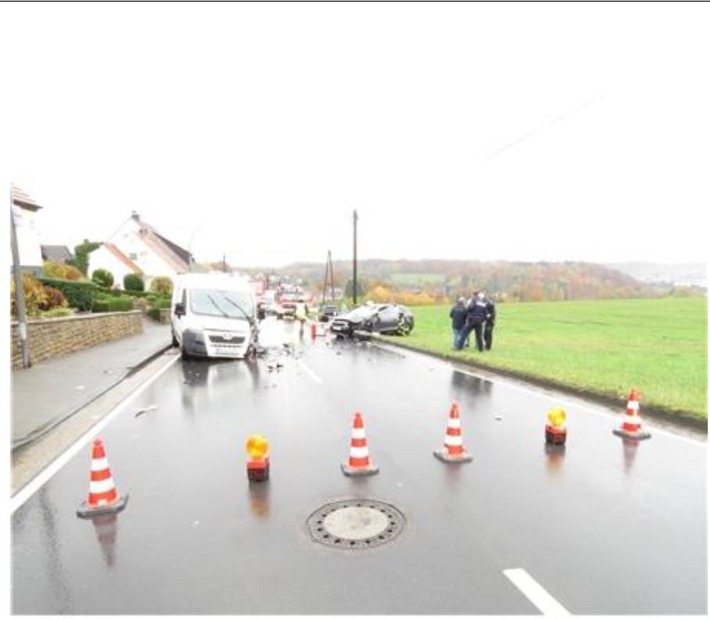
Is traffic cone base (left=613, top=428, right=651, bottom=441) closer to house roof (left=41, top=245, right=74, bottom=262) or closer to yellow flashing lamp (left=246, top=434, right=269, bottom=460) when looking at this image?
yellow flashing lamp (left=246, top=434, right=269, bottom=460)

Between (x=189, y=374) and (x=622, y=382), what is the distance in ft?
31.7

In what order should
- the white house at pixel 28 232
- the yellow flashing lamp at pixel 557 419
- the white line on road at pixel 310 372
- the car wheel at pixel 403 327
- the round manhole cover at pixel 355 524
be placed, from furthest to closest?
the white house at pixel 28 232 < the car wheel at pixel 403 327 < the white line on road at pixel 310 372 < the yellow flashing lamp at pixel 557 419 < the round manhole cover at pixel 355 524

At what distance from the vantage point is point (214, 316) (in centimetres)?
1499

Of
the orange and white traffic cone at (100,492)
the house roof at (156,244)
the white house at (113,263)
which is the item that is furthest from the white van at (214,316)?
the house roof at (156,244)

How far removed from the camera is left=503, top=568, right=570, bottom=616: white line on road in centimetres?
303

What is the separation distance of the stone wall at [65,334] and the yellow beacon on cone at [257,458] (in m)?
9.70

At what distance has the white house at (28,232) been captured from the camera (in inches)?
1174

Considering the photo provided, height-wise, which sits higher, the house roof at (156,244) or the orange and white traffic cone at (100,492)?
the house roof at (156,244)

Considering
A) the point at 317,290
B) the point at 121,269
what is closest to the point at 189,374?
the point at 121,269

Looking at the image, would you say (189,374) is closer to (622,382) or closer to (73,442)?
(73,442)

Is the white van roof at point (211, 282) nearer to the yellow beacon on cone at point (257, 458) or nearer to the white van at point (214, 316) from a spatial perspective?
the white van at point (214, 316)

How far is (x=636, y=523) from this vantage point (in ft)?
13.6

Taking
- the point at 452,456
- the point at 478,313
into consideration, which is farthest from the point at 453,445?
the point at 478,313

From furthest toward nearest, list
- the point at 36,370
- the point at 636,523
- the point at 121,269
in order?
the point at 121,269 < the point at 36,370 < the point at 636,523
